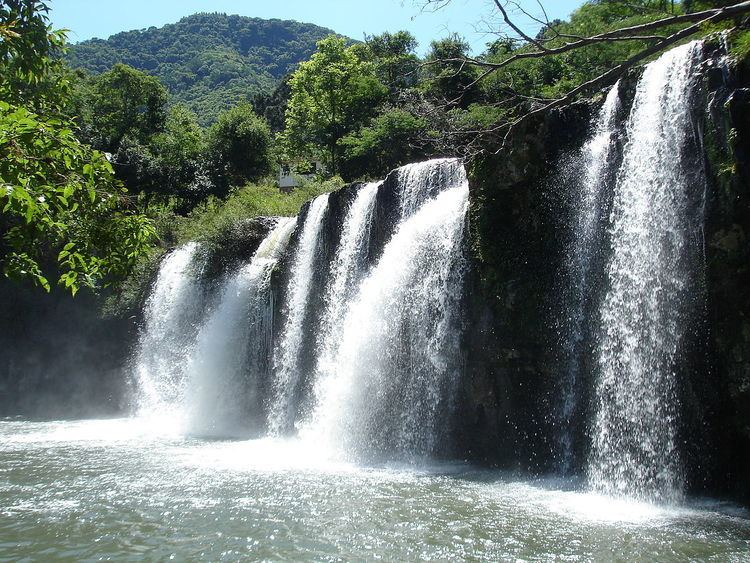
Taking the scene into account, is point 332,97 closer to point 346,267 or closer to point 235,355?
point 235,355

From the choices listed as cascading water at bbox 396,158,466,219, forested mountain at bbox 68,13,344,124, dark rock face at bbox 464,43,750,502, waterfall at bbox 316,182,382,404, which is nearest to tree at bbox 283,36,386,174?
waterfall at bbox 316,182,382,404

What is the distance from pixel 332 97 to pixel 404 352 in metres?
27.4

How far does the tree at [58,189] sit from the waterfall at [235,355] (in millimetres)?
13593

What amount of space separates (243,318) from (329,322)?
167 inches

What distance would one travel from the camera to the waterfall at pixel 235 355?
19516mm

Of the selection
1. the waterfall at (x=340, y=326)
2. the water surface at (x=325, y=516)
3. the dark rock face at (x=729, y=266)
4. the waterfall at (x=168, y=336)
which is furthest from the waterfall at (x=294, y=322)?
the dark rock face at (x=729, y=266)

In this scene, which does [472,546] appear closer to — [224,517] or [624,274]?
[224,517]

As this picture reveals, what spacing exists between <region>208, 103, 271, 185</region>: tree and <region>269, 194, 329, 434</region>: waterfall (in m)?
21.2

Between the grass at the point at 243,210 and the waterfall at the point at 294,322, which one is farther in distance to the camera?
the grass at the point at 243,210

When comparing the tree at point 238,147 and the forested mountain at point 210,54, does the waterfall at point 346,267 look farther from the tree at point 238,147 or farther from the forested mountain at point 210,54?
the forested mountain at point 210,54

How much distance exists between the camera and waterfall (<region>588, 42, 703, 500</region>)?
10055mm

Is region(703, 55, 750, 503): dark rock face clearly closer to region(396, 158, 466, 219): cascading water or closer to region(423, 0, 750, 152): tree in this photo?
region(423, 0, 750, 152): tree

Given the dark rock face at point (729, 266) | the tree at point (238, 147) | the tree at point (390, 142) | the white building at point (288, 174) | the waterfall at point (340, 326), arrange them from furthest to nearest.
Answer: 1. the white building at point (288, 174)
2. the tree at point (238, 147)
3. the tree at point (390, 142)
4. the waterfall at point (340, 326)
5. the dark rock face at point (729, 266)

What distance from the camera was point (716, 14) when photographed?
22.2 feet
